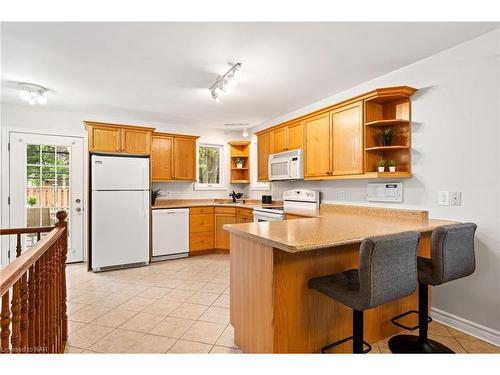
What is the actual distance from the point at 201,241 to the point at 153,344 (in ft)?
8.93

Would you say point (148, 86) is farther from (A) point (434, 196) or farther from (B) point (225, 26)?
(A) point (434, 196)

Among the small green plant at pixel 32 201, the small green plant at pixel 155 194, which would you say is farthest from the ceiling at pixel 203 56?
the small green plant at pixel 155 194

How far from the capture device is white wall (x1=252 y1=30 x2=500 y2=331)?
7.20 ft

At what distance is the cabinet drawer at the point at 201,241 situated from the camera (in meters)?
4.77

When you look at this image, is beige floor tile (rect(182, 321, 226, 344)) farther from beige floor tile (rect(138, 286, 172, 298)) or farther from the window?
the window

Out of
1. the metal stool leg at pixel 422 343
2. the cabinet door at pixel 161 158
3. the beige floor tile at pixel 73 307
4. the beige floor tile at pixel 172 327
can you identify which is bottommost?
the beige floor tile at pixel 73 307

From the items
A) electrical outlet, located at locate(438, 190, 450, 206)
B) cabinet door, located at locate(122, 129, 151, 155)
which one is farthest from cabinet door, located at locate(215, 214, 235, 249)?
electrical outlet, located at locate(438, 190, 450, 206)

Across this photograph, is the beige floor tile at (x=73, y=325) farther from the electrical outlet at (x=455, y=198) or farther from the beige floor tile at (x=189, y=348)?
the electrical outlet at (x=455, y=198)

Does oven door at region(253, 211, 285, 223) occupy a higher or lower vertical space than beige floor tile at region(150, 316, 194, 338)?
higher

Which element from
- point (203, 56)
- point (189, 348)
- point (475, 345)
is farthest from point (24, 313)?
point (475, 345)

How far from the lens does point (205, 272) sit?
13.0ft

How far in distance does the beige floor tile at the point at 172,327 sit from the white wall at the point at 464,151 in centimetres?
229

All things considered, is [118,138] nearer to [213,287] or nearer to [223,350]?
[213,287]

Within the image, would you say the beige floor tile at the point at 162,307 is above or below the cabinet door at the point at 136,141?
below
